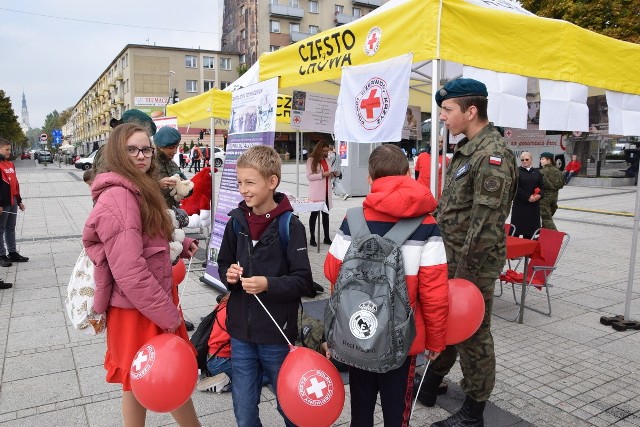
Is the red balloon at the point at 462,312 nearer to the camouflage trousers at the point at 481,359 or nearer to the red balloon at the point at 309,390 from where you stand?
the camouflage trousers at the point at 481,359

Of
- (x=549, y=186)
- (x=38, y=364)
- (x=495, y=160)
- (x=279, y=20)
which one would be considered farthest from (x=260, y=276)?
(x=279, y=20)

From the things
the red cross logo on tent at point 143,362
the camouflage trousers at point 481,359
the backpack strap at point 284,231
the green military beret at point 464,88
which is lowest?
the camouflage trousers at point 481,359

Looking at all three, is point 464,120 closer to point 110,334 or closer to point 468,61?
point 468,61

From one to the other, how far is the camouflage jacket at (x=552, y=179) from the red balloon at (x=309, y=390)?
22.3 feet

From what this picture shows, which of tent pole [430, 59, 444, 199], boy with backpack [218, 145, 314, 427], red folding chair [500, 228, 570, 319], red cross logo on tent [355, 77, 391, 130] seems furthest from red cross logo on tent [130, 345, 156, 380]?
red folding chair [500, 228, 570, 319]

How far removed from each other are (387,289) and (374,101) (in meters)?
2.45

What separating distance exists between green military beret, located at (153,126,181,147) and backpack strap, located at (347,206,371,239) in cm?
291

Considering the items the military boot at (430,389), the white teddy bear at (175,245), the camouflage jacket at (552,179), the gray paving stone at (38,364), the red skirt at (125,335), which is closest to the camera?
the red skirt at (125,335)

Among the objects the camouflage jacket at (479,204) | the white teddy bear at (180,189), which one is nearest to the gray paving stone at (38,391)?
the white teddy bear at (180,189)

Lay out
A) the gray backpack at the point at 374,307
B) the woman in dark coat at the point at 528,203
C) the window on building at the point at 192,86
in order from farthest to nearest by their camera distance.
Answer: the window on building at the point at 192,86 < the woman in dark coat at the point at 528,203 < the gray backpack at the point at 374,307

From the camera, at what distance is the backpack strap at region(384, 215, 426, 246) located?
6.54ft

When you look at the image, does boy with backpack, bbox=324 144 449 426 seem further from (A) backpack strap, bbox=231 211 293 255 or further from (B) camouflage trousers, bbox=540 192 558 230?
(B) camouflage trousers, bbox=540 192 558 230

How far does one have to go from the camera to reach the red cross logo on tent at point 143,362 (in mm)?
1951

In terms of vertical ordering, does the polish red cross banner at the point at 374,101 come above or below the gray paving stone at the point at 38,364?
above
